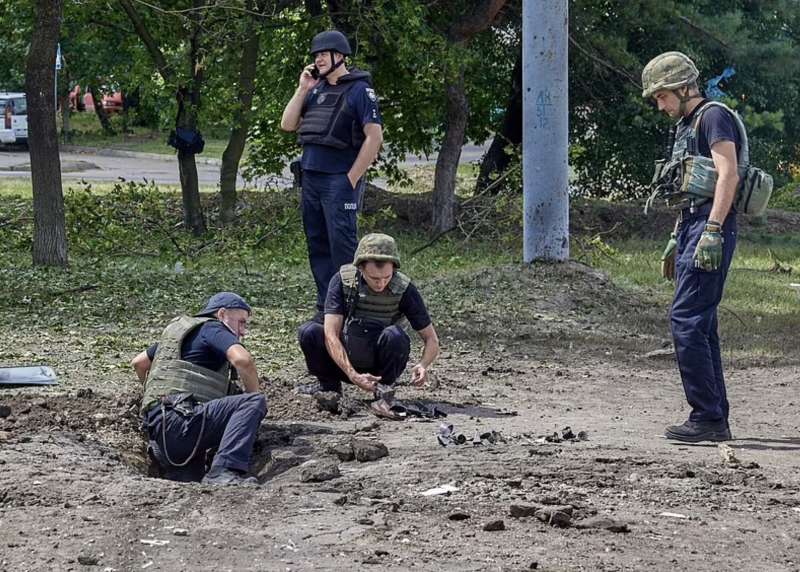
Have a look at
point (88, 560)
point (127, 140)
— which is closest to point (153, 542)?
point (88, 560)

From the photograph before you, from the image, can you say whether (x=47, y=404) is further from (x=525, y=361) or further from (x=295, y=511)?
(x=525, y=361)

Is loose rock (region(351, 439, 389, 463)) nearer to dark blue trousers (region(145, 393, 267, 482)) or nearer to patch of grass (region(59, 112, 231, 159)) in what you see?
dark blue trousers (region(145, 393, 267, 482))

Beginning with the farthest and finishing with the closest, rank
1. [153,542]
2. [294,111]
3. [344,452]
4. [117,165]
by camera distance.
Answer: [117,165] → [294,111] → [344,452] → [153,542]

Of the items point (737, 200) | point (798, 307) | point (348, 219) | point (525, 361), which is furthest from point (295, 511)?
point (798, 307)

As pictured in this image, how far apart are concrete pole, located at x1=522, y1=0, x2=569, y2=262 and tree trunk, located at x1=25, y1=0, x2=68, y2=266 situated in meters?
4.42

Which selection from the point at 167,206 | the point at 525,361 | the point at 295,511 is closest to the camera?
the point at 295,511

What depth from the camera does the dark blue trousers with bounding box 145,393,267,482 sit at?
22.7ft

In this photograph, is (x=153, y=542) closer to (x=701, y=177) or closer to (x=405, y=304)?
(x=405, y=304)

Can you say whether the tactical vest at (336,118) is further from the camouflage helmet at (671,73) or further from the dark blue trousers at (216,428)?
the dark blue trousers at (216,428)

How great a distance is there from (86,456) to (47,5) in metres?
7.56

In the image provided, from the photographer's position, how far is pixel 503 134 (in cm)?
2080

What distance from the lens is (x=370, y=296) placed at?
8.20m

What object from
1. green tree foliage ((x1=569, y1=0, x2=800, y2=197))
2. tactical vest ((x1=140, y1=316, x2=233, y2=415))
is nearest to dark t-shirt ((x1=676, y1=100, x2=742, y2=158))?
tactical vest ((x1=140, y1=316, x2=233, y2=415))

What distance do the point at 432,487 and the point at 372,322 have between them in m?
2.25
